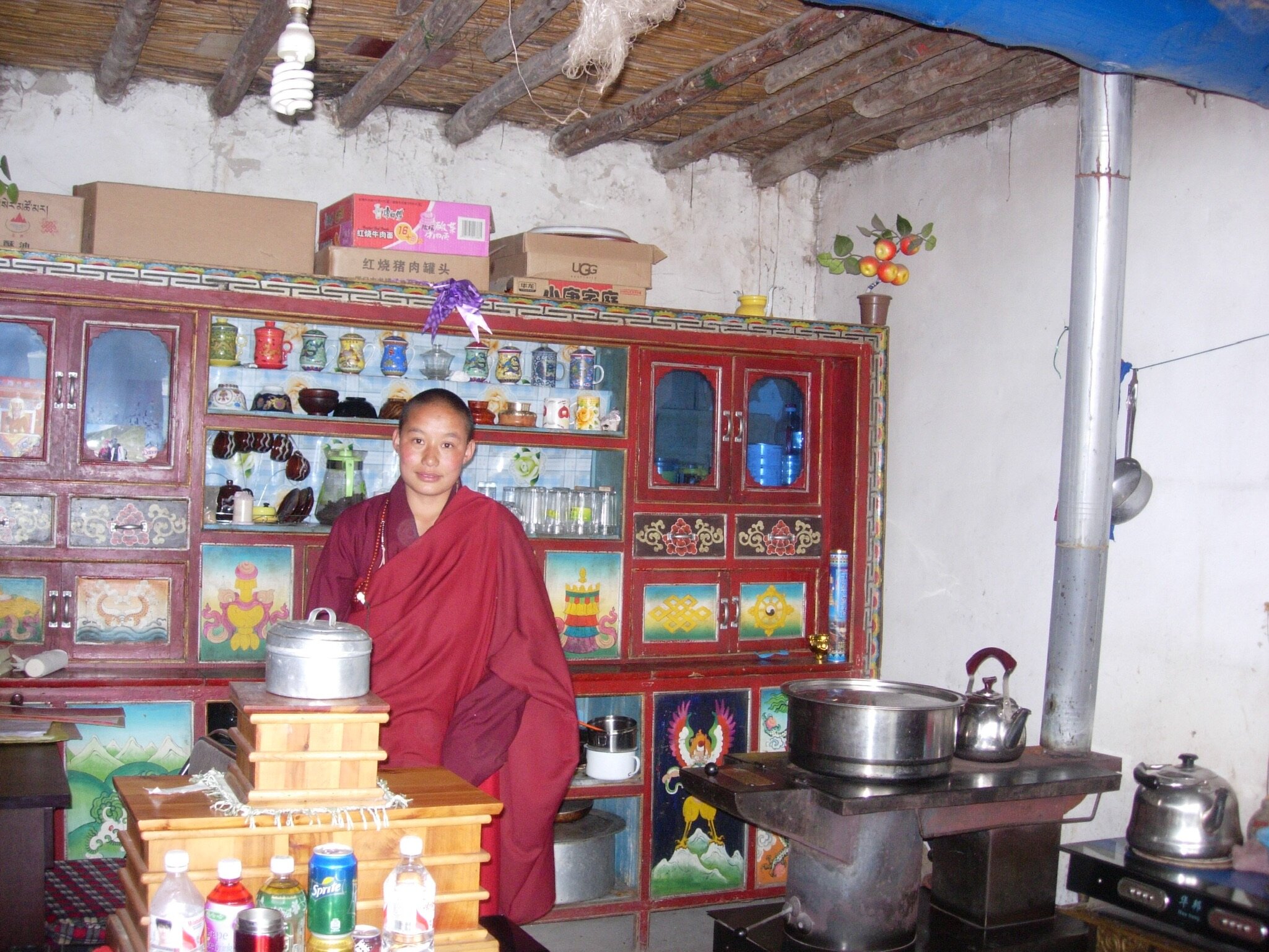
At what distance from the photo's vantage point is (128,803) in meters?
1.77

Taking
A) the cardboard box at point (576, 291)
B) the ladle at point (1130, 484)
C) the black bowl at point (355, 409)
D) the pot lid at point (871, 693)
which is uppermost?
the cardboard box at point (576, 291)

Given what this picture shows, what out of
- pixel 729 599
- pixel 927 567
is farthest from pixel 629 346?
pixel 927 567

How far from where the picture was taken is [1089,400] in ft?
9.95

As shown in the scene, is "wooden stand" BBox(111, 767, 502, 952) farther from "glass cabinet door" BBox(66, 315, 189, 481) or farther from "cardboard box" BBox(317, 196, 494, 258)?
"cardboard box" BBox(317, 196, 494, 258)

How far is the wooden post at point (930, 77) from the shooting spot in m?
3.36

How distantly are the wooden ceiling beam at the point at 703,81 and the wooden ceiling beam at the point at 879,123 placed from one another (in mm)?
614

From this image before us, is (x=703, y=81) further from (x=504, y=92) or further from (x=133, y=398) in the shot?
(x=133, y=398)

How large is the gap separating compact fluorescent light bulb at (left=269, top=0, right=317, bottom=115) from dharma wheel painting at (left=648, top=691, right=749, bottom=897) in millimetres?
2378

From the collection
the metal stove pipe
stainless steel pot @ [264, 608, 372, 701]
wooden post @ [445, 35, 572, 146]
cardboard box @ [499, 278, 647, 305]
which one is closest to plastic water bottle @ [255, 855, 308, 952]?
stainless steel pot @ [264, 608, 372, 701]

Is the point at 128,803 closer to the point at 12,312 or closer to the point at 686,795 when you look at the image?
the point at 12,312

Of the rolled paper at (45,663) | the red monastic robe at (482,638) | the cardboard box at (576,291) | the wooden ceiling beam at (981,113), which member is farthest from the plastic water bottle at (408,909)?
the wooden ceiling beam at (981,113)

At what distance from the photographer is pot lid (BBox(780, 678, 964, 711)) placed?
2.76m

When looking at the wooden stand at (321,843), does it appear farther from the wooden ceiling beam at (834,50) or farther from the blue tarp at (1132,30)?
the wooden ceiling beam at (834,50)

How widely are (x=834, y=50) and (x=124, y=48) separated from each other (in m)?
2.09
